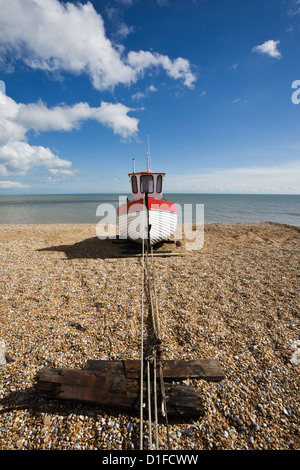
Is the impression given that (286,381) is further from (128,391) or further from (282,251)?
(282,251)

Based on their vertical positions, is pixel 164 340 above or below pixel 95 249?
below

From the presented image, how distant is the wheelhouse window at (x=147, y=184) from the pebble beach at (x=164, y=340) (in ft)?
14.8

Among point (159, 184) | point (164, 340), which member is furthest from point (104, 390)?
point (159, 184)

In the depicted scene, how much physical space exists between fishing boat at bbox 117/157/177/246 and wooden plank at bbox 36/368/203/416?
6.05m

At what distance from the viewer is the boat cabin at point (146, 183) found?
11.2m

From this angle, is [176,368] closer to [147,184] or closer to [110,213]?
[147,184]

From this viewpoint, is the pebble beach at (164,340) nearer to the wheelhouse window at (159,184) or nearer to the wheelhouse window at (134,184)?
the wheelhouse window at (134,184)

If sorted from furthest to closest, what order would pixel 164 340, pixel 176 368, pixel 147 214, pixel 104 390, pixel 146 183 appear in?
pixel 146 183 → pixel 147 214 → pixel 164 340 → pixel 176 368 → pixel 104 390

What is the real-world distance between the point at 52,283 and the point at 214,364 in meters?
5.56

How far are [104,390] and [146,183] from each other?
32.1 feet

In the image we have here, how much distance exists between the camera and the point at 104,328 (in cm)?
473

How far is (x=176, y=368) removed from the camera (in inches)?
141

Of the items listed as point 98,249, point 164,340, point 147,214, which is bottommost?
point 164,340
